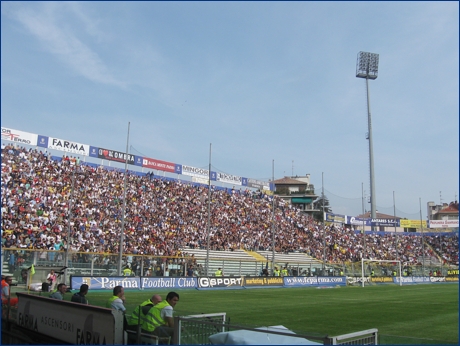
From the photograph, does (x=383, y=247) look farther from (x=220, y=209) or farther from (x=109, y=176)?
(x=109, y=176)

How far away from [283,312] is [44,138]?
2915cm

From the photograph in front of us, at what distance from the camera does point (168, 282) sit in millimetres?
29438

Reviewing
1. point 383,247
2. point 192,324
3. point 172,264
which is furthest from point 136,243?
point 383,247

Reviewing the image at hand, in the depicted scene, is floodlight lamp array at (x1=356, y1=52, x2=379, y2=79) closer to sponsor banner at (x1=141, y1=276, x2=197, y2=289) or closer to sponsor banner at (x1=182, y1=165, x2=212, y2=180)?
sponsor banner at (x1=182, y1=165, x2=212, y2=180)

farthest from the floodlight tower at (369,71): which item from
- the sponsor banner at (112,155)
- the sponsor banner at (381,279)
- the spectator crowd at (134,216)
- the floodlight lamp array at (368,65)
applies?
the sponsor banner at (112,155)

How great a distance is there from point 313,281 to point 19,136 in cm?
2705

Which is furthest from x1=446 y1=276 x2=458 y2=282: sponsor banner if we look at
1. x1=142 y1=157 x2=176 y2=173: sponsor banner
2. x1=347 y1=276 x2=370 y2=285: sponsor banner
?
x1=142 y1=157 x2=176 y2=173: sponsor banner

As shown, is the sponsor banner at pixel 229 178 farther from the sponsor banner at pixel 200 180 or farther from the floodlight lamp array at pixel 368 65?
the floodlight lamp array at pixel 368 65

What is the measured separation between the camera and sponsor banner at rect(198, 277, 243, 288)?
102 ft

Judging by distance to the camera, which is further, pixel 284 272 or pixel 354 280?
pixel 354 280

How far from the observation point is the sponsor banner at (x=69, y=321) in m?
8.43

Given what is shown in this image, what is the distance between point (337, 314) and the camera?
1766 cm

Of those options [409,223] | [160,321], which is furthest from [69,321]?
[409,223]

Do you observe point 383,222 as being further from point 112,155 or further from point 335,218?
point 112,155
